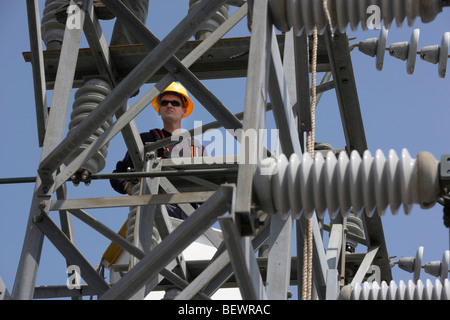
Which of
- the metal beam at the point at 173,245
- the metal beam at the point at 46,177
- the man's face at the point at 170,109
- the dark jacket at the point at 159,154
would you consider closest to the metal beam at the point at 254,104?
the metal beam at the point at 173,245

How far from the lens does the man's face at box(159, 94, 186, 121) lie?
46.4 ft

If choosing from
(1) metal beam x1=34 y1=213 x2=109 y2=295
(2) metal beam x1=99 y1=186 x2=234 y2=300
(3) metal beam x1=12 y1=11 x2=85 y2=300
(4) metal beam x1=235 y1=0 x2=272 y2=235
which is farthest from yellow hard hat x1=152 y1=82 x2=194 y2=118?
(2) metal beam x1=99 y1=186 x2=234 y2=300

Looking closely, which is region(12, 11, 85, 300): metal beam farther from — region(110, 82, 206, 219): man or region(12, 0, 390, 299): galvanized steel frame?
region(110, 82, 206, 219): man

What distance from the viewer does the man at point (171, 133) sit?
1193 centimetres

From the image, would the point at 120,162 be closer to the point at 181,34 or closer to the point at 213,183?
the point at 213,183

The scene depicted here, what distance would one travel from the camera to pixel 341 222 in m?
9.72

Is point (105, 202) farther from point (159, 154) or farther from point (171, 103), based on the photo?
point (171, 103)

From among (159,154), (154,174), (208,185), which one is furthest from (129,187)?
(154,174)

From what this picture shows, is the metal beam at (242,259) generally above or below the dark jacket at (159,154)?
below

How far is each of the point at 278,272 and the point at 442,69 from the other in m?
3.51

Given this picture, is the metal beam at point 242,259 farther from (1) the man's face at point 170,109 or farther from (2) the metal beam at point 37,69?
(1) the man's face at point 170,109

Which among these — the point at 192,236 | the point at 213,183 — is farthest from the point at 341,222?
the point at 192,236

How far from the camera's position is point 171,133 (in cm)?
1381
